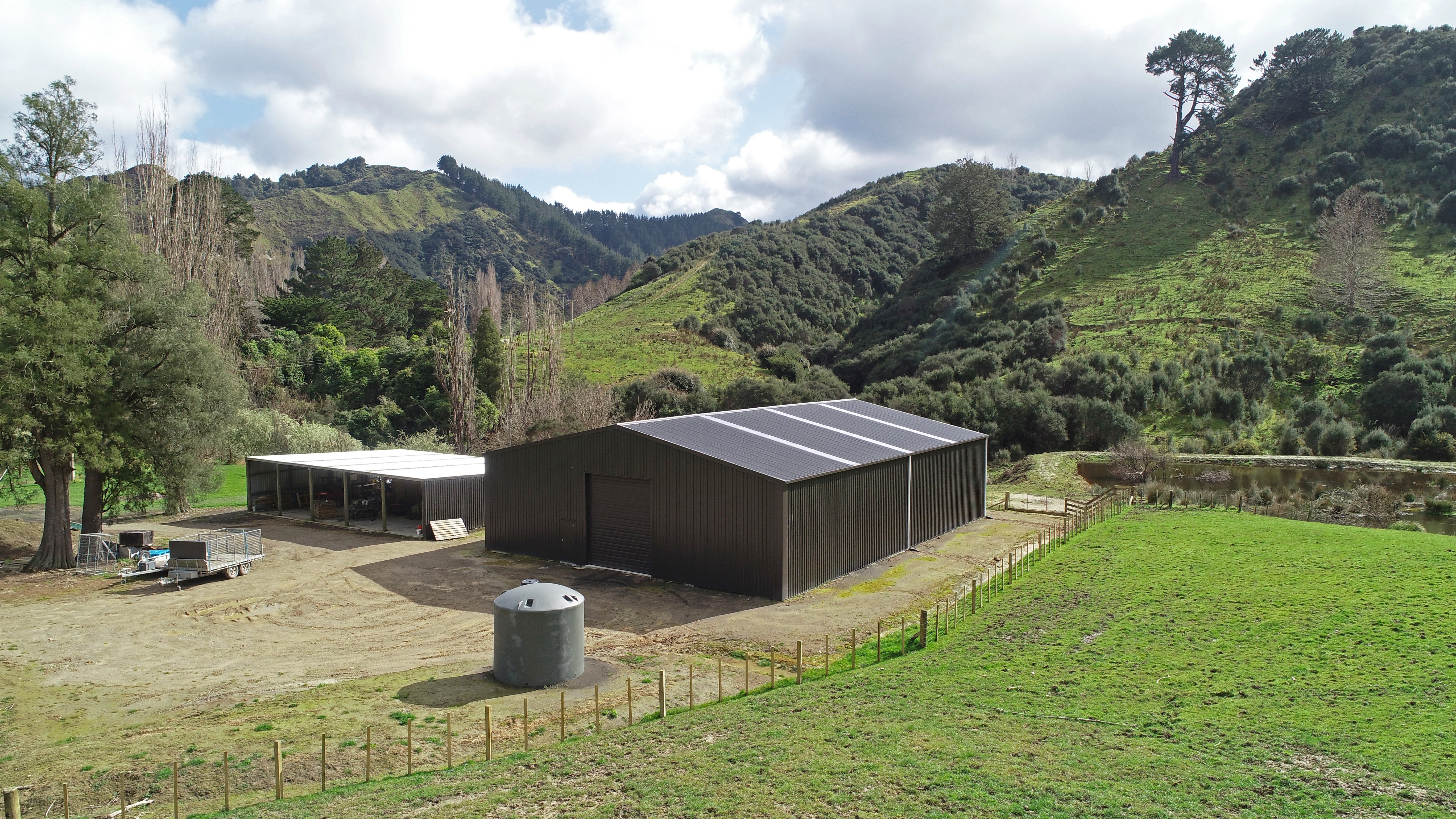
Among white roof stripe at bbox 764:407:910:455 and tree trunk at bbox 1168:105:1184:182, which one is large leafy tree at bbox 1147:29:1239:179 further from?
white roof stripe at bbox 764:407:910:455

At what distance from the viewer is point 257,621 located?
1791 centimetres

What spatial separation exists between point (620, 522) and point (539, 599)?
8.26m

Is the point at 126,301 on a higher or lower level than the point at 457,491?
higher

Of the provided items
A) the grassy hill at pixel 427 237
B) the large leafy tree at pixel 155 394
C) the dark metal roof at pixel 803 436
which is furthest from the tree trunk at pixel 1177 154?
the grassy hill at pixel 427 237

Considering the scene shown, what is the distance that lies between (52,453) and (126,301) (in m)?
4.71

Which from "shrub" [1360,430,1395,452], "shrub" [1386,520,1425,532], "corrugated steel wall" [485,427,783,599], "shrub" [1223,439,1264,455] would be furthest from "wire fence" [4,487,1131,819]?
"shrub" [1360,430,1395,452]

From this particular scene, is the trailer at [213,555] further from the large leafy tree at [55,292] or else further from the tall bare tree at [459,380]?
the tall bare tree at [459,380]

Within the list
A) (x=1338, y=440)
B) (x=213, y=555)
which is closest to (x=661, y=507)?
(x=213, y=555)

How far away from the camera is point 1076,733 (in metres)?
10.1

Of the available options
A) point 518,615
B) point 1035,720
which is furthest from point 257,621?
point 1035,720

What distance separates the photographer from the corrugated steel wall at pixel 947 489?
2523 cm

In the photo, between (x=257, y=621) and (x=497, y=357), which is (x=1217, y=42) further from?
(x=257, y=621)

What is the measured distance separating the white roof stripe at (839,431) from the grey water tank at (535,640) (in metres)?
13.4

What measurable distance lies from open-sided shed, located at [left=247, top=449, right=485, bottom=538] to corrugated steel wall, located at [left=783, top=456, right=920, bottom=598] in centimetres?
1204
